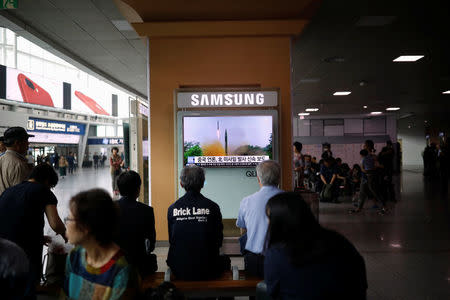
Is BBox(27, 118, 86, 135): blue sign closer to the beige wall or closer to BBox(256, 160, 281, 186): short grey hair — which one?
the beige wall

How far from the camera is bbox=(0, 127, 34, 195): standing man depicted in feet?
10.4

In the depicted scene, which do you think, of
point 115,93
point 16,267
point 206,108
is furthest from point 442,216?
point 115,93

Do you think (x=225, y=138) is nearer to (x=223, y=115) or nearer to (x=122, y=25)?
(x=223, y=115)

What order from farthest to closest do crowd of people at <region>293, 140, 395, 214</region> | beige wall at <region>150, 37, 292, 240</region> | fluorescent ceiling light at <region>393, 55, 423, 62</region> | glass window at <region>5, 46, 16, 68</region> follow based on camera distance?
glass window at <region>5, 46, 16, 68</region> → fluorescent ceiling light at <region>393, 55, 423, 62</region> → crowd of people at <region>293, 140, 395, 214</region> → beige wall at <region>150, 37, 292, 240</region>

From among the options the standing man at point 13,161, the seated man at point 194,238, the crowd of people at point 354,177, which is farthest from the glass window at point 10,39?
the seated man at point 194,238

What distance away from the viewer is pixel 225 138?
4492mm

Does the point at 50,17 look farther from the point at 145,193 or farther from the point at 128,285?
the point at 128,285

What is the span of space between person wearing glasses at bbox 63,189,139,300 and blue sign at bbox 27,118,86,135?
70.6 feet

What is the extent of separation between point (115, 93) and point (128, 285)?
3517 centimetres

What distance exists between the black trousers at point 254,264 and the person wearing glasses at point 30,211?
4.58 ft

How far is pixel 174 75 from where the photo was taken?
4.96 meters

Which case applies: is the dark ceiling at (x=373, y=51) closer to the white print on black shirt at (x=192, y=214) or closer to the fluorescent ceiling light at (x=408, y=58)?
the fluorescent ceiling light at (x=408, y=58)

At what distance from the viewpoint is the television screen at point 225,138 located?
14.6 ft

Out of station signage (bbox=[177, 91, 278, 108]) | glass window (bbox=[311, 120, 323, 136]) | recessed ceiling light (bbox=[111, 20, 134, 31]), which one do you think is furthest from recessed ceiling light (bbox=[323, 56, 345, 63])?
glass window (bbox=[311, 120, 323, 136])
